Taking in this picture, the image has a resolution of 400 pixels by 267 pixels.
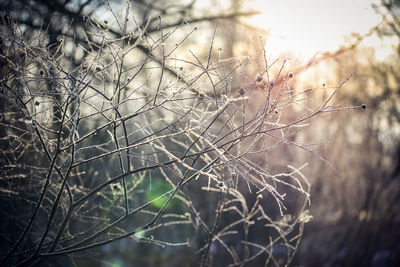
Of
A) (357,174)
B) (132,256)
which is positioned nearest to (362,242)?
(357,174)

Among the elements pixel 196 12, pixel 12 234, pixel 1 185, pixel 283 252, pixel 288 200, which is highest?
pixel 196 12

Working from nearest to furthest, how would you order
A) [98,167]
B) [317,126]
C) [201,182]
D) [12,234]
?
[12,234]
[98,167]
[201,182]
[317,126]

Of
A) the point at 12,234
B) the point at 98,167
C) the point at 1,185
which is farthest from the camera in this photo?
the point at 98,167

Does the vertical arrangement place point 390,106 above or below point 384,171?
above

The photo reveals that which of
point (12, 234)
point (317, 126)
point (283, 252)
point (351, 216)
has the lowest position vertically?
point (283, 252)

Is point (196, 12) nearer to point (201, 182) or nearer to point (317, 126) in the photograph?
point (201, 182)

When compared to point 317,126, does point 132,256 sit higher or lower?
lower

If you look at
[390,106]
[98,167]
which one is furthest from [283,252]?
[98,167]

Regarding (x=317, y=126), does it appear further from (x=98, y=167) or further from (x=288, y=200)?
(x=98, y=167)

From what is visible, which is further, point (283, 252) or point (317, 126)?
point (317, 126)
